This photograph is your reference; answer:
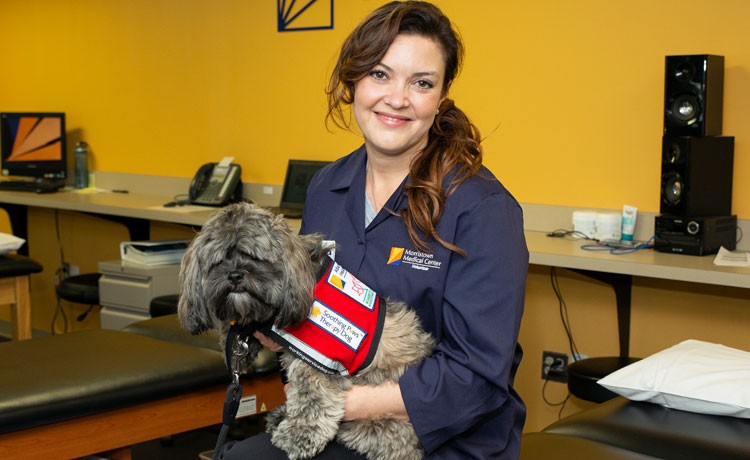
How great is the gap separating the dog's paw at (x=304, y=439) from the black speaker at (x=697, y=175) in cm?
210

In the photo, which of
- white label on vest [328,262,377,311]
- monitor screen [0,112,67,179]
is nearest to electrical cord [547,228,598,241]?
white label on vest [328,262,377,311]

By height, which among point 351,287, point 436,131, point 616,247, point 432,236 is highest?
point 436,131

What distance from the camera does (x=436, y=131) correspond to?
210 cm

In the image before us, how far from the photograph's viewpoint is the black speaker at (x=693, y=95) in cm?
336

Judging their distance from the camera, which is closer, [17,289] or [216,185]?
[17,289]

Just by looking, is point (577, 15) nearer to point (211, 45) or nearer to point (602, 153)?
point (602, 153)

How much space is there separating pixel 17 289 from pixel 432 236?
3.25 m

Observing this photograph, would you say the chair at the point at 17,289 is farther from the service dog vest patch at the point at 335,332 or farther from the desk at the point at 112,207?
the service dog vest patch at the point at 335,332

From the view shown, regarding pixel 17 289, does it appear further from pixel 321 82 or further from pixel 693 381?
pixel 693 381

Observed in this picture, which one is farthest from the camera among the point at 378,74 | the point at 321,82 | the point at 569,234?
the point at 321,82

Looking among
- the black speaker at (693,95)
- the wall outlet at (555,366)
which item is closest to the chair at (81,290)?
the wall outlet at (555,366)

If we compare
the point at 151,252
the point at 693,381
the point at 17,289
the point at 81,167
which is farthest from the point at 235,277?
the point at 81,167

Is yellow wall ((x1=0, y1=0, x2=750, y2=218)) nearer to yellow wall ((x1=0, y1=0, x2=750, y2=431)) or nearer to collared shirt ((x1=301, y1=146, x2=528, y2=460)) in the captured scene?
yellow wall ((x1=0, y1=0, x2=750, y2=431))

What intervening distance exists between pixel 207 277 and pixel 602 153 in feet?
8.52
